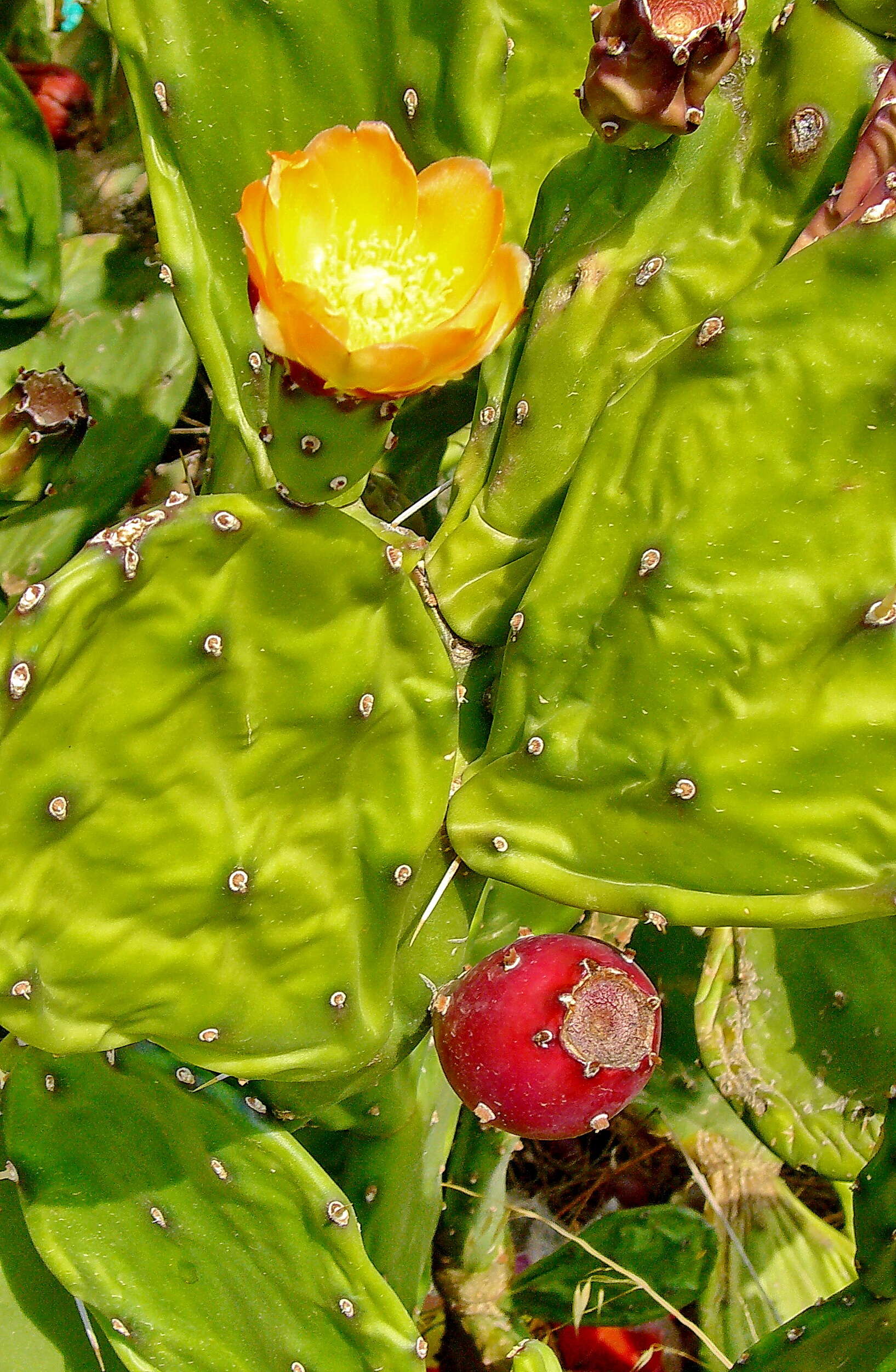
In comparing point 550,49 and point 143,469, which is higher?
point 550,49

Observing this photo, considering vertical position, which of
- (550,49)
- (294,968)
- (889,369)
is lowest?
(294,968)

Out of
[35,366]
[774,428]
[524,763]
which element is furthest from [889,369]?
[35,366]

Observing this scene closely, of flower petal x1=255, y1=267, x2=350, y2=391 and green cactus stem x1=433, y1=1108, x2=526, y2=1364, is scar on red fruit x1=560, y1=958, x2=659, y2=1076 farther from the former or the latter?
green cactus stem x1=433, y1=1108, x2=526, y2=1364

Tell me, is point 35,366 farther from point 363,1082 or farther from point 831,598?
point 831,598

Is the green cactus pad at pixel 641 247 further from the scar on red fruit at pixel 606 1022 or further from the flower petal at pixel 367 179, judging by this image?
the scar on red fruit at pixel 606 1022

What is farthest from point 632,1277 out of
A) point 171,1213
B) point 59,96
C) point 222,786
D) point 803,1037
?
point 59,96

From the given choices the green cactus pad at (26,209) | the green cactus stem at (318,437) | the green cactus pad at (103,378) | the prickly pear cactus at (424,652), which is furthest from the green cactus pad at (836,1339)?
the green cactus pad at (26,209)

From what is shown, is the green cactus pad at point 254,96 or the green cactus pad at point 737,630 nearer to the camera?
the green cactus pad at point 737,630
